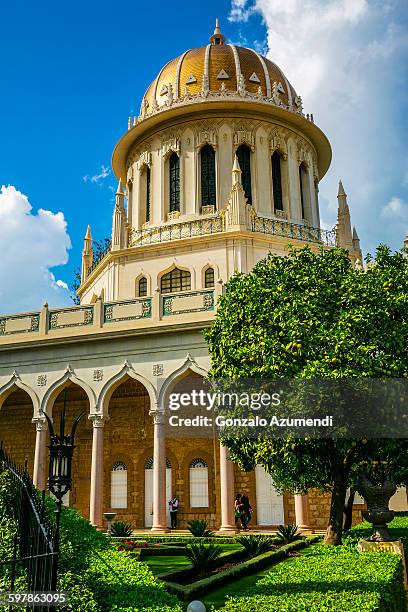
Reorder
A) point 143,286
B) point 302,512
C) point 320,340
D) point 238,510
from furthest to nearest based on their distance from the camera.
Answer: point 143,286 < point 238,510 < point 302,512 < point 320,340

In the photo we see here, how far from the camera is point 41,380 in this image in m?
23.7

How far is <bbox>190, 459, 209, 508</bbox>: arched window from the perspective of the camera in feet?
80.4

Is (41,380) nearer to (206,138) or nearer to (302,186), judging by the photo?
(206,138)

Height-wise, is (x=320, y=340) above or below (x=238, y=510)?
above

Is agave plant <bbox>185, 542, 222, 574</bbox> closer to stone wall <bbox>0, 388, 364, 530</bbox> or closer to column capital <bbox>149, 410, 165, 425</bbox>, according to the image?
column capital <bbox>149, 410, 165, 425</bbox>

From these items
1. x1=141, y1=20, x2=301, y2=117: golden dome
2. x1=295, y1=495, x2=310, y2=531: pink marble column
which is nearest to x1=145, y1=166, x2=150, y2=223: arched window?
x1=141, y1=20, x2=301, y2=117: golden dome

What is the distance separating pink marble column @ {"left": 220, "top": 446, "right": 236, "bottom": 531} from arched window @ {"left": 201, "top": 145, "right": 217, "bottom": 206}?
45.7ft

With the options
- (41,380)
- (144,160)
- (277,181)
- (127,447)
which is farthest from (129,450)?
(277,181)

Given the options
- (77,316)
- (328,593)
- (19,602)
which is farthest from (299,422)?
(77,316)

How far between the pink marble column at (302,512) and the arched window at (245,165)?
52.0 ft

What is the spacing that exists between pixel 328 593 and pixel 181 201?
24816mm

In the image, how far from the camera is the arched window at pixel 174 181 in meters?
31.4

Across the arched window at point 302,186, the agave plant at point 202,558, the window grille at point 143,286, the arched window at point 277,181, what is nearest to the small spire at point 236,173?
the arched window at point 277,181

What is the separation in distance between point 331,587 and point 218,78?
28.4 m
